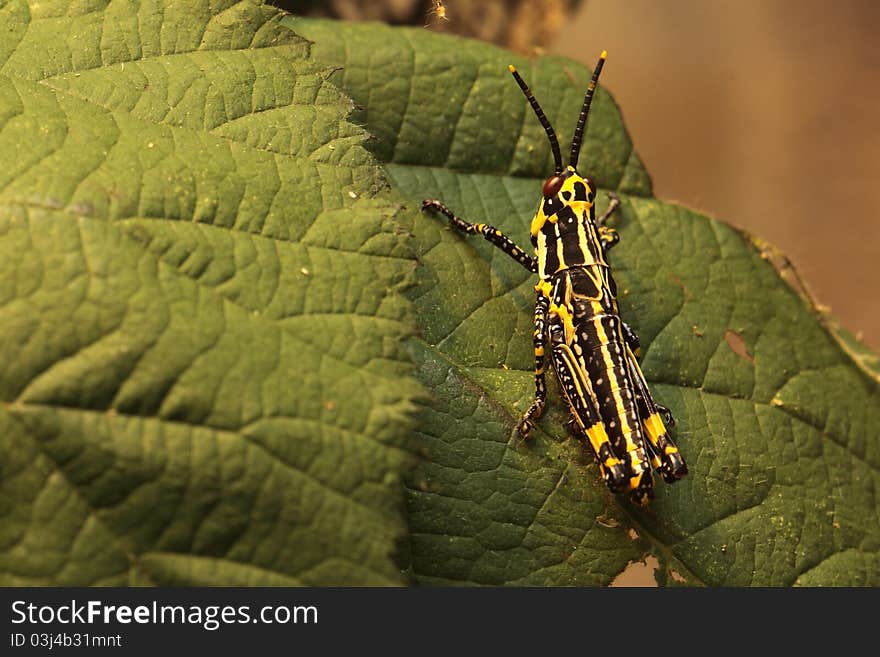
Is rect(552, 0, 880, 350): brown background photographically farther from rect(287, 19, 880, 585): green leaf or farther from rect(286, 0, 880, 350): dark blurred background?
rect(287, 19, 880, 585): green leaf

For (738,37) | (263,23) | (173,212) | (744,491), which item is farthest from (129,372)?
(738,37)

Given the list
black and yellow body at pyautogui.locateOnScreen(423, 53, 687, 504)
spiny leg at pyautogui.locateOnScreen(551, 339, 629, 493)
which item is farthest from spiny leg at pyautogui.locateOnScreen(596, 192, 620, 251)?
spiny leg at pyautogui.locateOnScreen(551, 339, 629, 493)

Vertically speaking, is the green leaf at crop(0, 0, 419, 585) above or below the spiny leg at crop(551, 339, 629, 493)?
above

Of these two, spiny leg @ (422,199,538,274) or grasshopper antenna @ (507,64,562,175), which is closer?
spiny leg @ (422,199,538,274)

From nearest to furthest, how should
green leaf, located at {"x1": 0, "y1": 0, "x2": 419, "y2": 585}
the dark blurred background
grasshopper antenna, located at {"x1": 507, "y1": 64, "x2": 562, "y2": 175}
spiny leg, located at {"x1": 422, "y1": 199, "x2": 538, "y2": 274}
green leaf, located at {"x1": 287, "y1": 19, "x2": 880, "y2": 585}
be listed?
green leaf, located at {"x1": 0, "y1": 0, "x2": 419, "y2": 585} < green leaf, located at {"x1": 287, "y1": 19, "x2": 880, "y2": 585} < spiny leg, located at {"x1": 422, "y1": 199, "x2": 538, "y2": 274} < grasshopper antenna, located at {"x1": 507, "y1": 64, "x2": 562, "y2": 175} < the dark blurred background

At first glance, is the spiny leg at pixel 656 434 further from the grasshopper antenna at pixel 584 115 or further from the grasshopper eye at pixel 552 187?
the grasshopper antenna at pixel 584 115

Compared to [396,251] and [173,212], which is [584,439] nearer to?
[396,251]

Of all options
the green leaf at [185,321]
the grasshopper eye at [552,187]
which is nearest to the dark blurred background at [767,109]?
the grasshopper eye at [552,187]

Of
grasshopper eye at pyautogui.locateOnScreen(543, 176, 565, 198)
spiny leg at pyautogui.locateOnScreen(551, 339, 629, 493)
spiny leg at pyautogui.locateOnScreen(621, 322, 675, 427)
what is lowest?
spiny leg at pyautogui.locateOnScreen(551, 339, 629, 493)
